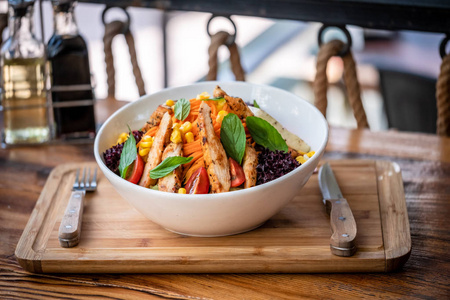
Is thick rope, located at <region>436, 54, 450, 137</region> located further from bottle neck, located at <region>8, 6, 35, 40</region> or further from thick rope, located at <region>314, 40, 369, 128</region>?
bottle neck, located at <region>8, 6, 35, 40</region>

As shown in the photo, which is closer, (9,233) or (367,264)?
(367,264)

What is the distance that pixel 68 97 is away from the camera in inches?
65.2

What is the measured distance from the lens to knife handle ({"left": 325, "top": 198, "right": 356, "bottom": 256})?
104cm

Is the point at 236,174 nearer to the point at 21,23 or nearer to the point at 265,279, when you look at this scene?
the point at 265,279

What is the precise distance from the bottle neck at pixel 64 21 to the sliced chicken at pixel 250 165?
0.74 m

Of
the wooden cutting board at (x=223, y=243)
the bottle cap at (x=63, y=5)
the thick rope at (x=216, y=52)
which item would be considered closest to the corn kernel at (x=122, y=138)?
the wooden cutting board at (x=223, y=243)

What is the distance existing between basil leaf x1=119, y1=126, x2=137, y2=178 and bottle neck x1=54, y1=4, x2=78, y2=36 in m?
0.59

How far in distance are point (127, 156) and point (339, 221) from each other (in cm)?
44

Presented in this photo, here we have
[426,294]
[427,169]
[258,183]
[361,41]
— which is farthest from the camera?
[361,41]

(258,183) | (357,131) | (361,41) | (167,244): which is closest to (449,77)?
(357,131)

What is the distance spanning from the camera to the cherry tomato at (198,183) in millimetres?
1056

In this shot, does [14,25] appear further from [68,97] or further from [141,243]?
[141,243]

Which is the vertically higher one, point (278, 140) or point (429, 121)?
point (278, 140)

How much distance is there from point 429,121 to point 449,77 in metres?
1.56
